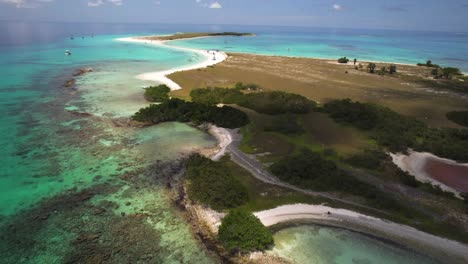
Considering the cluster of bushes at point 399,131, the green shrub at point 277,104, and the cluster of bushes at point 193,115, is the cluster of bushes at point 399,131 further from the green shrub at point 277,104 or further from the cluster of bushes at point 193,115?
the cluster of bushes at point 193,115

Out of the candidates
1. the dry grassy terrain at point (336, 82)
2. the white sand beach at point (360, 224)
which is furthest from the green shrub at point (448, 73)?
the white sand beach at point (360, 224)

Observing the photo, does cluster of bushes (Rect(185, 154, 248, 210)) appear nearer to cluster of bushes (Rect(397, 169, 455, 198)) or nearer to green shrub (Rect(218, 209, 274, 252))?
green shrub (Rect(218, 209, 274, 252))

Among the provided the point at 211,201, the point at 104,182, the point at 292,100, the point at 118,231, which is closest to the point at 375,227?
the point at 211,201

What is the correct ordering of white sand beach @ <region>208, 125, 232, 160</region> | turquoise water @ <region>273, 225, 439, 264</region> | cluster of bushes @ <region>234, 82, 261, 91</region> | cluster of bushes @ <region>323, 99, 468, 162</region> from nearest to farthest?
1. turquoise water @ <region>273, 225, 439, 264</region>
2. white sand beach @ <region>208, 125, 232, 160</region>
3. cluster of bushes @ <region>323, 99, 468, 162</region>
4. cluster of bushes @ <region>234, 82, 261, 91</region>

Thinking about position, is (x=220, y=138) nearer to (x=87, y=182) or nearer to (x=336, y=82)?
(x=87, y=182)

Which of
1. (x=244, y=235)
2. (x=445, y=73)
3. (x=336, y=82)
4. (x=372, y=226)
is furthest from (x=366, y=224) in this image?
(x=445, y=73)

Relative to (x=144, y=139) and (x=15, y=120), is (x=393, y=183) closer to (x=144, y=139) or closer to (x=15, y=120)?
(x=144, y=139)

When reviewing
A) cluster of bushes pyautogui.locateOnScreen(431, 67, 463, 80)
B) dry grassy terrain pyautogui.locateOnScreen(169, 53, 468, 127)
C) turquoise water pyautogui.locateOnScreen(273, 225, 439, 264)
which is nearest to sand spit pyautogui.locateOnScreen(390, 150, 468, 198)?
turquoise water pyautogui.locateOnScreen(273, 225, 439, 264)
